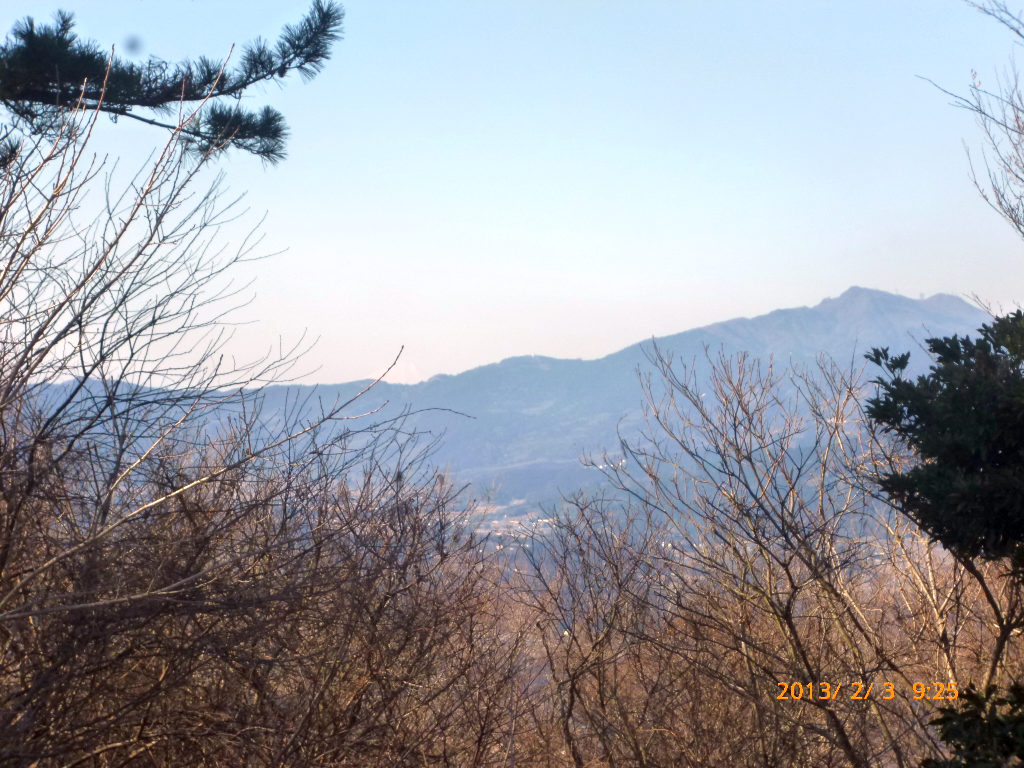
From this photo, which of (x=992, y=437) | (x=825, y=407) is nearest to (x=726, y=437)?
(x=992, y=437)

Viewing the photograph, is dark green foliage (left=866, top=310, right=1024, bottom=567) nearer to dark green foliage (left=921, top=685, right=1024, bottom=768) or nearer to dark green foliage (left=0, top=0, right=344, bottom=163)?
dark green foliage (left=921, top=685, right=1024, bottom=768)

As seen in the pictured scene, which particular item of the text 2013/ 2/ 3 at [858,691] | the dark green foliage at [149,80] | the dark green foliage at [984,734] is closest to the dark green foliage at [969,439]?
the dark green foliage at [984,734]

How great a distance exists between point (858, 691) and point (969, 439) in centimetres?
321

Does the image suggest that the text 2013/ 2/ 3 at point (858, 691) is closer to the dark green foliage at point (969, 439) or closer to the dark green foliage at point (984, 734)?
the dark green foliage at point (984, 734)

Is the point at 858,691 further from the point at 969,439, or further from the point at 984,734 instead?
the point at 969,439

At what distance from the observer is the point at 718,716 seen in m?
10.9

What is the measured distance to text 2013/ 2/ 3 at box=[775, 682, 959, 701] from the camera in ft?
22.1

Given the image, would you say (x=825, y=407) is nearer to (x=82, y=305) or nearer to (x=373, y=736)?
(x=373, y=736)

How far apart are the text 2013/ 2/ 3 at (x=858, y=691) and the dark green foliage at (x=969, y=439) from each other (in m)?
1.62

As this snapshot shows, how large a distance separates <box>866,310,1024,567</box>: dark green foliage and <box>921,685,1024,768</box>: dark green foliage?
93 cm

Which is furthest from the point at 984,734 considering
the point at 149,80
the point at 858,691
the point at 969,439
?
the point at 149,80

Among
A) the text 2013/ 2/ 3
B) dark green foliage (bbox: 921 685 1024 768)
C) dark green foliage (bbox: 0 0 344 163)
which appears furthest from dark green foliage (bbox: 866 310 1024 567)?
dark green foliage (bbox: 0 0 344 163)

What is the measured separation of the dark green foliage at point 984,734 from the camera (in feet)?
15.8

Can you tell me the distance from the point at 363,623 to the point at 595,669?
3.72 m
